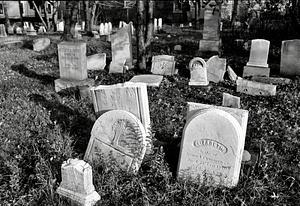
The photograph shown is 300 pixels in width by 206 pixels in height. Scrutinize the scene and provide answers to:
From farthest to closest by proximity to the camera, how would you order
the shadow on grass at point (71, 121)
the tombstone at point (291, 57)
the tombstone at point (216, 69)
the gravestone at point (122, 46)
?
the gravestone at point (122, 46)
the tombstone at point (291, 57)
the tombstone at point (216, 69)
the shadow on grass at point (71, 121)

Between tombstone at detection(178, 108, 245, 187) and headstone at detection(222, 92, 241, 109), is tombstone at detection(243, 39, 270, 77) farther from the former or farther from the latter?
tombstone at detection(178, 108, 245, 187)

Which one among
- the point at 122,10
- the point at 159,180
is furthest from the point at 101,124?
the point at 122,10

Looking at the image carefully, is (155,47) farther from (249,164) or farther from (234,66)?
(249,164)

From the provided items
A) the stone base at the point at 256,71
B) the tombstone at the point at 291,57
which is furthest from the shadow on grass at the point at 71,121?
the tombstone at the point at 291,57

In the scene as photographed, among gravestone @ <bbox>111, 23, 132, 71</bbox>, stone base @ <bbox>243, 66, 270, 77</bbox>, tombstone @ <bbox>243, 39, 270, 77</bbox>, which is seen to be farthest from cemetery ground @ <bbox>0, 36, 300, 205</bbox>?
gravestone @ <bbox>111, 23, 132, 71</bbox>

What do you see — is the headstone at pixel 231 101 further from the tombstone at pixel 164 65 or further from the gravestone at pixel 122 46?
the gravestone at pixel 122 46

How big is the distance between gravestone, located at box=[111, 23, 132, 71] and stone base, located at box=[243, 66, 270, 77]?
4.07m

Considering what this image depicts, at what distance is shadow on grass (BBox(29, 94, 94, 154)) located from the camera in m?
5.61

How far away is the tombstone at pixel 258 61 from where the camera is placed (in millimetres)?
10391

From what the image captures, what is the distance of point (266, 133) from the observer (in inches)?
238

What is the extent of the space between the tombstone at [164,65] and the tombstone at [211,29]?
12.0ft

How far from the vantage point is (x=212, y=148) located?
421 centimetres

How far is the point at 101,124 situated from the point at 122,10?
34.9 metres

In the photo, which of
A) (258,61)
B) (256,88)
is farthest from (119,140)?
(258,61)
